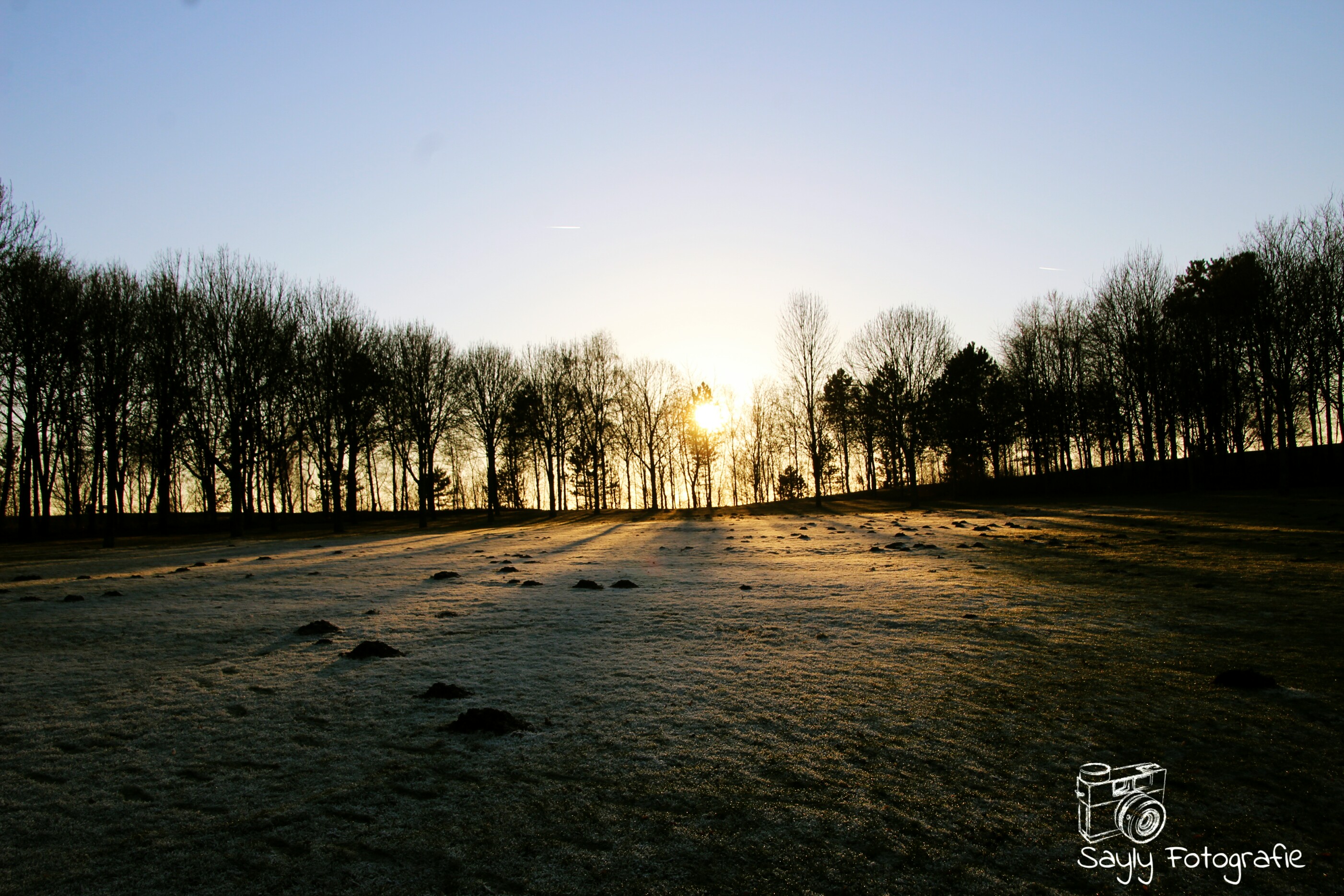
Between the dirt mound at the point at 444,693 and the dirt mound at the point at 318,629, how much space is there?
358cm

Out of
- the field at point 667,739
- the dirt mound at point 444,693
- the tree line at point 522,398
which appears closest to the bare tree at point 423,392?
the tree line at point 522,398

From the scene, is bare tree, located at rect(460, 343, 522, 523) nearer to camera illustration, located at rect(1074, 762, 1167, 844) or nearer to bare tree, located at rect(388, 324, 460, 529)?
bare tree, located at rect(388, 324, 460, 529)

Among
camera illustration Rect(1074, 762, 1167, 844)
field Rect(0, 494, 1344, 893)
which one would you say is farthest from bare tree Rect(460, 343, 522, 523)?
camera illustration Rect(1074, 762, 1167, 844)

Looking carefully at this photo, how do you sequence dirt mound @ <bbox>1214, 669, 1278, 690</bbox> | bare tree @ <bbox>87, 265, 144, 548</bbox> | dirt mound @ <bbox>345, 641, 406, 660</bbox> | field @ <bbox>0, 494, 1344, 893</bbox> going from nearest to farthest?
field @ <bbox>0, 494, 1344, 893</bbox>
dirt mound @ <bbox>1214, 669, 1278, 690</bbox>
dirt mound @ <bbox>345, 641, 406, 660</bbox>
bare tree @ <bbox>87, 265, 144, 548</bbox>

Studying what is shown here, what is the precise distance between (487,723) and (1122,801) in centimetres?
447

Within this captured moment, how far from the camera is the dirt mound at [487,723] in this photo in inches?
202

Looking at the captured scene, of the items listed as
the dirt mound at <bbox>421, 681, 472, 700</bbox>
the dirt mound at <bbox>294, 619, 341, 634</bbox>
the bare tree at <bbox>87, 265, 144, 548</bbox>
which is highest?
the bare tree at <bbox>87, 265, 144, 548</bbox>

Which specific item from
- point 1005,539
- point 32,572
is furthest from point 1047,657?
point 32,572

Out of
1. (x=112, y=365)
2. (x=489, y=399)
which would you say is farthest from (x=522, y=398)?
(x=112, y=365)

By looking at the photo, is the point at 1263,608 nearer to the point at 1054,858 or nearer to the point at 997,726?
the point at 997,726

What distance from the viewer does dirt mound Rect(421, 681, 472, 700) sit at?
5.99m

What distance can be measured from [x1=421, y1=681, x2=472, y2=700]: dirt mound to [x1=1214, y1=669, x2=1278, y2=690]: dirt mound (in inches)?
278

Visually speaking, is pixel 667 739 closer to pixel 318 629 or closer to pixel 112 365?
pixel 318 629

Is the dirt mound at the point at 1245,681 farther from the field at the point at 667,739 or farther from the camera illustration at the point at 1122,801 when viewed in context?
the camera illustration at the point at 1122,801
